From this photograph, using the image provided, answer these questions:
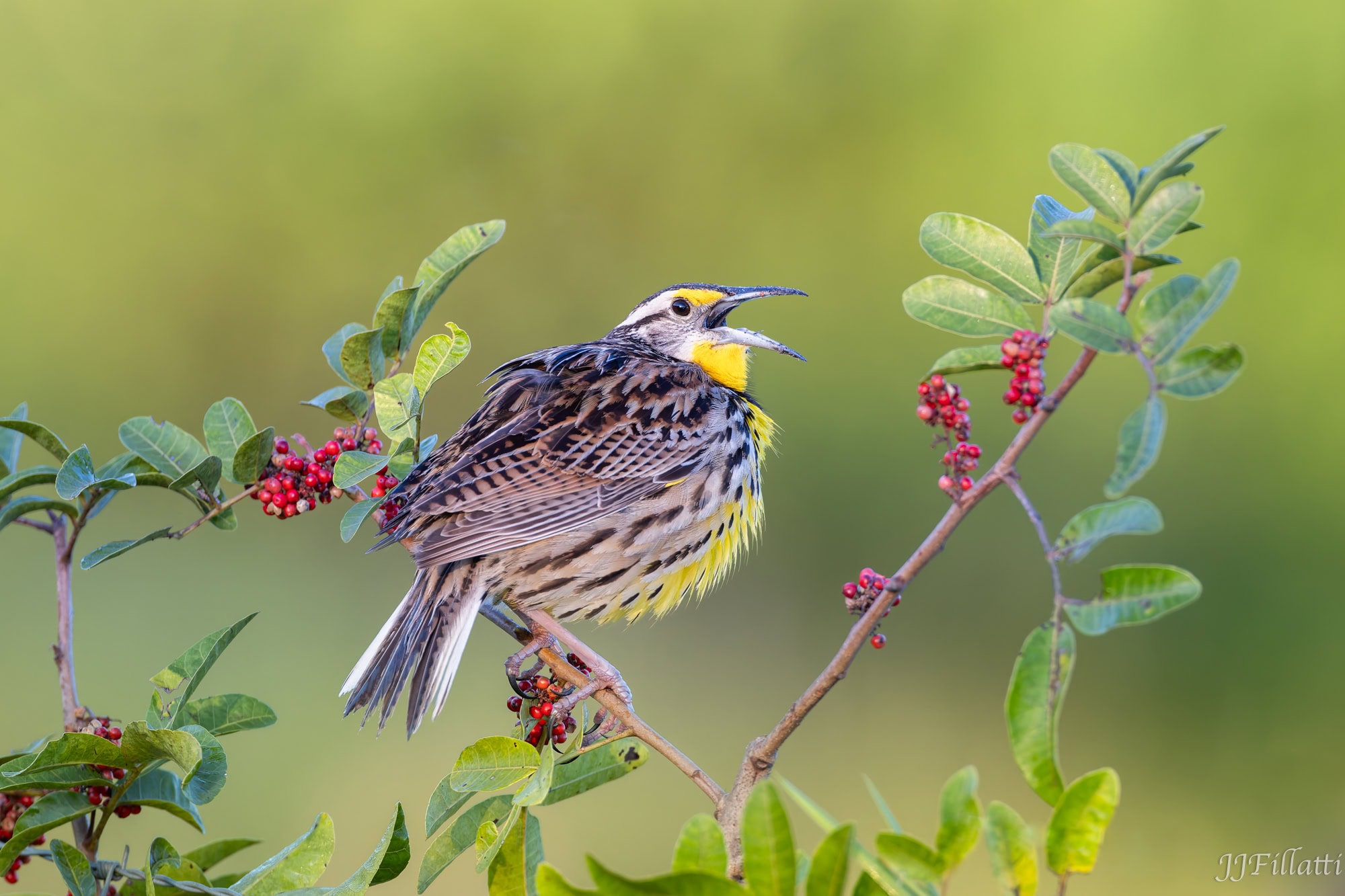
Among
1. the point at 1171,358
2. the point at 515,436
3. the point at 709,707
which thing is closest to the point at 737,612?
the point at 709,707

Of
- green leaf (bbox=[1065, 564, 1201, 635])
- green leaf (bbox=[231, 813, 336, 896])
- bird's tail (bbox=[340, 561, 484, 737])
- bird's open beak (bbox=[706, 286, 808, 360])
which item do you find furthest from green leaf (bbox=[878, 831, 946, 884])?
bird's open beak (bbox=[706, 286, 808, 360])

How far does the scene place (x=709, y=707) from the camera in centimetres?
381

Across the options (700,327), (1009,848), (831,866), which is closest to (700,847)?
(831,866)

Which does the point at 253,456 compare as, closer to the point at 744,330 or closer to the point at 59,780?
the point at 59,780

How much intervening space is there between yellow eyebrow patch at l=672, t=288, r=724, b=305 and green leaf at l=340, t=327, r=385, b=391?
107 cm

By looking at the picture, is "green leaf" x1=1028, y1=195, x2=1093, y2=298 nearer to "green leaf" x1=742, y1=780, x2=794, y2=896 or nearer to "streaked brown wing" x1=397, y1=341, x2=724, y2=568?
"green leaf" x1=742, y1=780, x2=794, y2=896

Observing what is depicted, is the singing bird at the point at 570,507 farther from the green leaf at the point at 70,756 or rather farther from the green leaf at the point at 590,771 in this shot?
the green leaf at the point at 70,756

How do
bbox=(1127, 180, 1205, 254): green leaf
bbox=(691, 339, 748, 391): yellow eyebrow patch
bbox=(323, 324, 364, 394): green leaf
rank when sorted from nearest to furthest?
bbox=(1127, 180, 1205, 254): green leaf → bbox=(323, 324, 364, 394): green leaf → bbox=(691, 339, 748, 391): yellow eyebrow patch

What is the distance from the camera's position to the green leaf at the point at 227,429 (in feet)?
4.84

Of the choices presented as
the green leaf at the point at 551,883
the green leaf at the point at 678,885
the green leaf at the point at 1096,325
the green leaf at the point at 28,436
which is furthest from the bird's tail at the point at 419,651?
the green leaf at the point at 1096,325

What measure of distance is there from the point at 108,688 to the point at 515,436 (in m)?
2.43

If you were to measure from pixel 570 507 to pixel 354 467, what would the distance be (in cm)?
59

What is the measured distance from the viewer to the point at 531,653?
5.45ft

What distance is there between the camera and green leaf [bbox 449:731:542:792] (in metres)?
1.21
